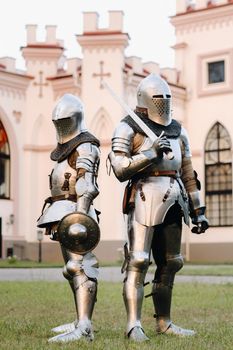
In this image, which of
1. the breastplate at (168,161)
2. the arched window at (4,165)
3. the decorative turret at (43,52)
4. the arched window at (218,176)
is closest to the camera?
the breastplate at (168,161)

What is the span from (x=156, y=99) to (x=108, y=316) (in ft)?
12.3

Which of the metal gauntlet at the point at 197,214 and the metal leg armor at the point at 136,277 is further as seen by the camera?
the metal gauntlet at the point at 197,214

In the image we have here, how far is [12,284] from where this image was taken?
16.2 meters

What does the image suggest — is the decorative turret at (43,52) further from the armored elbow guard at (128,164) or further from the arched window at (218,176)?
the armored elbow guard at (128,164)

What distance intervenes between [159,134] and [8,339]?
7.81 ft

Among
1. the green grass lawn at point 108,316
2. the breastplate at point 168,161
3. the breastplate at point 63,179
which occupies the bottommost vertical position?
the green grass lawn at point 108,316

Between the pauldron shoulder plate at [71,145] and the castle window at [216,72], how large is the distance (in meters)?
29.5

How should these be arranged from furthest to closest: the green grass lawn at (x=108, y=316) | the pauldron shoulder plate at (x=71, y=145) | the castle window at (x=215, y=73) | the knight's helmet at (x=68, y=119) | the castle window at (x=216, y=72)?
the castle window at (x=216, y=72) < the castle window at (x=215, y=73) < the knight's helmet at (x=68, y=119) < the pauldron shoulder plate at (x=71, y=145) < the green grass lawn at (x=108, y=316)

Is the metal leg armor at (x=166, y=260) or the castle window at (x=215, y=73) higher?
the castle window at (x=215, y=73)

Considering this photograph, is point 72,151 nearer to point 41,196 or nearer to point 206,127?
point 41,196

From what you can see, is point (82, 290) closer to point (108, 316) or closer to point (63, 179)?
point (63, 179)

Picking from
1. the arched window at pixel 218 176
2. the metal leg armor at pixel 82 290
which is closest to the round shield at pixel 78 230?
the metal leg armor at pixel 82 290

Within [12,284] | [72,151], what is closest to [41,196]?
[12,284]

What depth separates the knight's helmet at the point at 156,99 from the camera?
7938mm
